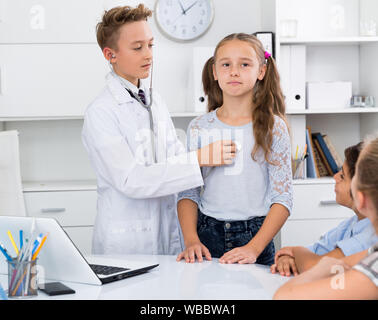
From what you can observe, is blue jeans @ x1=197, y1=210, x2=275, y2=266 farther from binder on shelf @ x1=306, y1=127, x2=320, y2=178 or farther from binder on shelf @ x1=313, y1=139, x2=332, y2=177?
binder on shelf @ x1=313, y1=139, x2=332, y2=177

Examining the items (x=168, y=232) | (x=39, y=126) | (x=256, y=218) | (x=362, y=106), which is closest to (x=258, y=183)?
(x=256, y=218)

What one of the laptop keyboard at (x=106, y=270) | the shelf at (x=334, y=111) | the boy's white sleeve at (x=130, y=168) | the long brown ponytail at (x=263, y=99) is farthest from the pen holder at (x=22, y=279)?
the shelf at (x=334, y=111)

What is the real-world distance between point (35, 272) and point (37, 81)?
2085mm

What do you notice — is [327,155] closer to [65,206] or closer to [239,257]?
[65,206]

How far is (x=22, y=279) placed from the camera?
3.84 feet

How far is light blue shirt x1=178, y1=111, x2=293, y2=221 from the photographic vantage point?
1.68 m

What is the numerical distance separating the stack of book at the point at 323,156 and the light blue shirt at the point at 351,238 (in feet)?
5.24

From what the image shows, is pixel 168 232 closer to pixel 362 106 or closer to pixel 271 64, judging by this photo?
pixel 271 64

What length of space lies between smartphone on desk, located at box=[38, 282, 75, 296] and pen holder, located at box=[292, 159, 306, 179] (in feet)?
6.42

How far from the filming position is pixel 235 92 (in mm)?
1718

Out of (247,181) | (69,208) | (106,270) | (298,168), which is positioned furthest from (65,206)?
(106,270)

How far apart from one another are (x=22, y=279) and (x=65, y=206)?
1.81 metres

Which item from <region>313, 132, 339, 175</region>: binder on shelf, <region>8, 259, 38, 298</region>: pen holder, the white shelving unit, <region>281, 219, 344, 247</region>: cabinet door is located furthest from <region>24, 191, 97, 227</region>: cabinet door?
<region>8, 259, 38, 298</region>: pen holder

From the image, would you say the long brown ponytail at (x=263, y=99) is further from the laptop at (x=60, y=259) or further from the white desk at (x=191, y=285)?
the laptop at (x=60, y=259)
